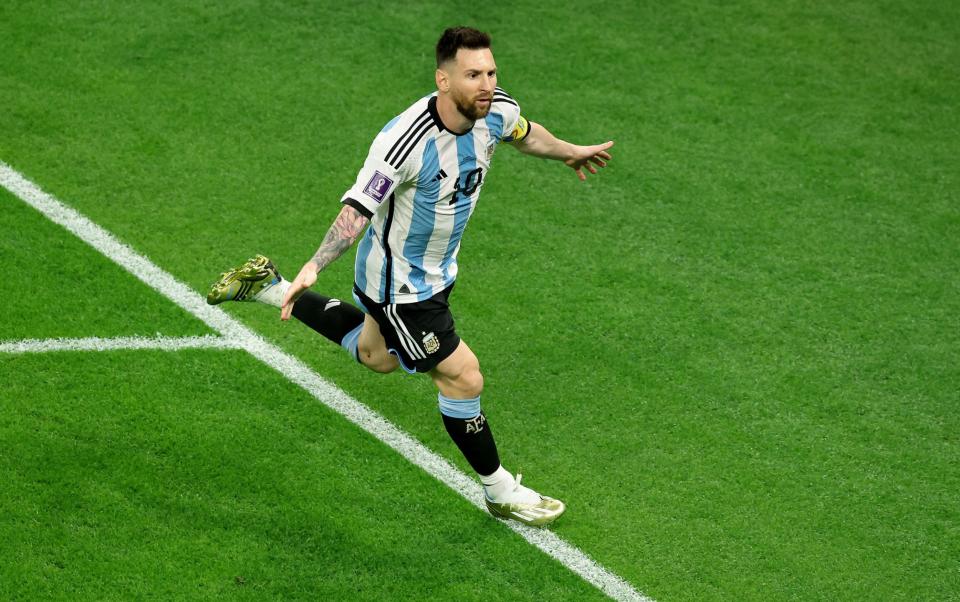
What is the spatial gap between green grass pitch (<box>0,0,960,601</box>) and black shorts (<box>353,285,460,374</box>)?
25.7 inches

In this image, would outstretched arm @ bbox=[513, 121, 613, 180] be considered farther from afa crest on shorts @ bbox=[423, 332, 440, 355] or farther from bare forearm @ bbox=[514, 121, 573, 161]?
afa crest on shorts @ bbox=[423, 332, 440, 355]

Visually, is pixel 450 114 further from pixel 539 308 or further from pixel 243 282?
pixel 539 308

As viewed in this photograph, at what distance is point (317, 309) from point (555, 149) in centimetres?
137

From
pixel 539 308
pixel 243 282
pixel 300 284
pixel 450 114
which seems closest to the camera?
pixel 300 284

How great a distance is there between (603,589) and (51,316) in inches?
123

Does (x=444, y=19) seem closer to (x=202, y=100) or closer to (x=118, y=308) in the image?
(x=202, y=100)

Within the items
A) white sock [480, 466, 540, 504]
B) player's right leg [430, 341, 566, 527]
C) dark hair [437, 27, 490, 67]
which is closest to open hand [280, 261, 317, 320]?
player's right leg [430, 341, 566, 527]

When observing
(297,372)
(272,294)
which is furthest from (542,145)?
(297,372)

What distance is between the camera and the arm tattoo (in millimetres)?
4793

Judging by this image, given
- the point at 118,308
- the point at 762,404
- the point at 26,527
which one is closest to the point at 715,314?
the point at 762,404

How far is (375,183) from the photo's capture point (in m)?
4.82

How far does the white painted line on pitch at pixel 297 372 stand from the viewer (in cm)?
521

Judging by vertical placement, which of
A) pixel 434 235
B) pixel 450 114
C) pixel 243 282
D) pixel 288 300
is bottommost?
pixel 243 282

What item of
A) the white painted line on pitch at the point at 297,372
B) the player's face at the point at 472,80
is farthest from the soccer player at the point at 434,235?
the white painted line on pitch at the point at 297,372
